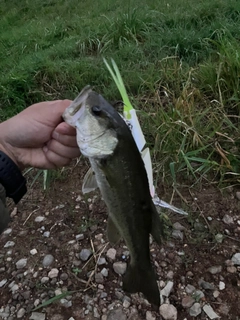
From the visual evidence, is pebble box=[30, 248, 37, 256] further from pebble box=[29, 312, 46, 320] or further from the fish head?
the fish head

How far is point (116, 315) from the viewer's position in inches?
89.0

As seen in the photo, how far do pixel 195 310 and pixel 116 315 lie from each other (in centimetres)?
43

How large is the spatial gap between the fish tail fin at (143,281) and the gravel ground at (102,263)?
57 centimetres

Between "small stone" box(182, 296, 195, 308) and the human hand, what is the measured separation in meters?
1.00

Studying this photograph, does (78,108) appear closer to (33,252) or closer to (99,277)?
(99,277)

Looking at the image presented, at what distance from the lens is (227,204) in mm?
2764

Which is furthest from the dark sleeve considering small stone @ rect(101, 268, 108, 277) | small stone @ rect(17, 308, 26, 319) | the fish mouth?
small stone @ rect(101, 268, 108, 277)

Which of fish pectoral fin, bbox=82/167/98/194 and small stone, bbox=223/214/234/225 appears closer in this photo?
fish pectoral fin, bbox=82/167/98/194

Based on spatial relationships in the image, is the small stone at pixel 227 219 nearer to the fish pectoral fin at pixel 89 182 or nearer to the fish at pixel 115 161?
the fish at pixel 115 161

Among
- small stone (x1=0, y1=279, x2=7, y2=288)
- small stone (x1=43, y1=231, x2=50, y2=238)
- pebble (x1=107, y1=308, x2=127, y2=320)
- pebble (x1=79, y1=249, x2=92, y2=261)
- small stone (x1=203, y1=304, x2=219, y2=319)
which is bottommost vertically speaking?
small stone (x1=203, y1=304, x2=219, y2=319)

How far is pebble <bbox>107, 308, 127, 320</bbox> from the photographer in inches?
88.6

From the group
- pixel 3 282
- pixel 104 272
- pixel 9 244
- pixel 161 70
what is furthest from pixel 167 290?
pixel 161 70

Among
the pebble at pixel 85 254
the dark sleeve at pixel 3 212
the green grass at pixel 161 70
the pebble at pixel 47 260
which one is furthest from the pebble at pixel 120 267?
the dark sleeve at pixel 3 212

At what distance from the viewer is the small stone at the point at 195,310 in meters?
2.24
